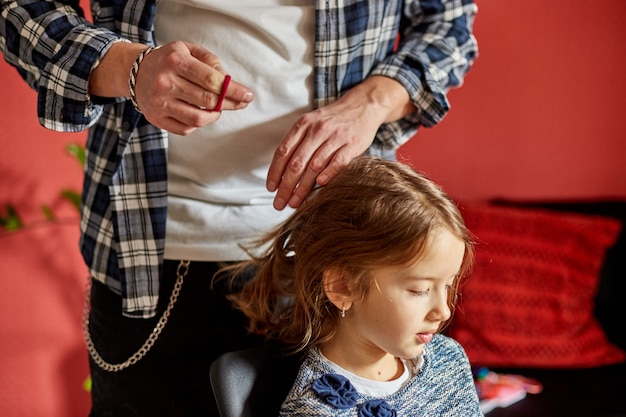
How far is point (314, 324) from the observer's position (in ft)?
3.47

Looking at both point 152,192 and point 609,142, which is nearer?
point 152,192

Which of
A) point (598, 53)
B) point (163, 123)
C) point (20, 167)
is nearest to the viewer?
point (163, 123)

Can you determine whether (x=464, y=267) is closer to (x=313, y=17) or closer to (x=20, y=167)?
(x=313, y=17)

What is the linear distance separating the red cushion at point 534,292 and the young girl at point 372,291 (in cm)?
131

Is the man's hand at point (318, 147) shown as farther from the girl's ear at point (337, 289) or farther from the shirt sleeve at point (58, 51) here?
the shirt sleeve at point (58, 51)

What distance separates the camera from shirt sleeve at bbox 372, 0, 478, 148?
117cm

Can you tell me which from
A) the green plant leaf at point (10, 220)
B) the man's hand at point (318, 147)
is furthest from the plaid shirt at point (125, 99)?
the green plant leaf at point (10, 220)

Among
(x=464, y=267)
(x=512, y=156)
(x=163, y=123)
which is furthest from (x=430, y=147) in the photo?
(x=163, y=123)

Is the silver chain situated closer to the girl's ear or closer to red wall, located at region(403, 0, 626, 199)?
the girl's ear

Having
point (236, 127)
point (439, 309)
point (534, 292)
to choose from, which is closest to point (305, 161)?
point (236, 127)

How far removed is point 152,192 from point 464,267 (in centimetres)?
50

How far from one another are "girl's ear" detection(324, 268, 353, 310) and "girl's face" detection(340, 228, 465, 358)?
3cm

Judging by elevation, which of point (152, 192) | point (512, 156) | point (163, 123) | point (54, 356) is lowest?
point (54, 356)

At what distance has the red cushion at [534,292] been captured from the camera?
7.84 ft
